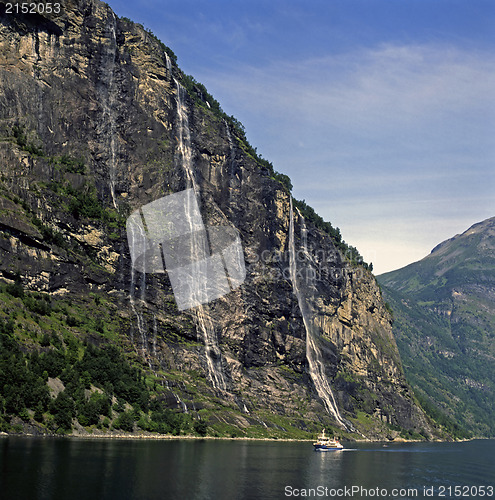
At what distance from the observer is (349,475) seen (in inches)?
4532

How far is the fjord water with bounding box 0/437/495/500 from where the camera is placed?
255 feet

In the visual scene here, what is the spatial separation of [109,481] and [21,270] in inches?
3908

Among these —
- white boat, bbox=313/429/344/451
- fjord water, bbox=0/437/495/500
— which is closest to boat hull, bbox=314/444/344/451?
white boat, bbox=313/429/344/451

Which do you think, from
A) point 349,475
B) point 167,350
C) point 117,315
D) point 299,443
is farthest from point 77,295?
point 349,475

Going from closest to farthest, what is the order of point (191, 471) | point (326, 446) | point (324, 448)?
point (191, 471) → point (324, 448) → point (326, 446)

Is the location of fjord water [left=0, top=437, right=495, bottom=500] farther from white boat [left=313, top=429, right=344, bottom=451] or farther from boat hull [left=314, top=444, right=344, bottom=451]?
white boat [left=313, top=429, right=344, bottom=451]

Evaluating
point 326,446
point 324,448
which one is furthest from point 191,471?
point 326,446

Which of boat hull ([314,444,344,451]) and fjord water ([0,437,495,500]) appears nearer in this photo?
fjord water ([0,437,495,500])

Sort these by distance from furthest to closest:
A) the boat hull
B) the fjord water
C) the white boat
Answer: the white boat, the boat hull, the fjord water

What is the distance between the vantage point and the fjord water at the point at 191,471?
7788cm

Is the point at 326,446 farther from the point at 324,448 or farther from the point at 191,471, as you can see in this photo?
the point at 191,471

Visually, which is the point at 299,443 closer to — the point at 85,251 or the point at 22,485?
the point at 85,251

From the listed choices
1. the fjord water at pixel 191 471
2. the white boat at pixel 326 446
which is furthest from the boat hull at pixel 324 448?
the fjord water at pixel 191 471

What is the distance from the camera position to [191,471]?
9775 centimetres
